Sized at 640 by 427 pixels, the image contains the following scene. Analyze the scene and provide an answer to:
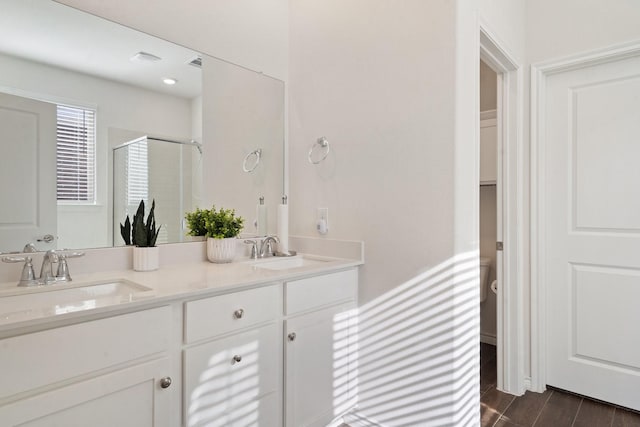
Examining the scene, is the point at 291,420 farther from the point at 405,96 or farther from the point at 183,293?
the point at 405,96

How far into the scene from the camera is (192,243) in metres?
1.88

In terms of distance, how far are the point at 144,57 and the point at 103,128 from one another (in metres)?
0.41

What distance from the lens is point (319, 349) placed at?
173 centimetres

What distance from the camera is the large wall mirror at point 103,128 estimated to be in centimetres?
140

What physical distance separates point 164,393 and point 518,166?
2222 mm

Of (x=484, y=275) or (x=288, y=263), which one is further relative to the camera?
(x=484, y=275)

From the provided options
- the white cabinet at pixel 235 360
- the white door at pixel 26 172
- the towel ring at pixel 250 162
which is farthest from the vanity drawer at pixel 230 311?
the towel ring at pixel 250 162

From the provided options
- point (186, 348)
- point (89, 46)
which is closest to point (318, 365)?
point (186, 348)

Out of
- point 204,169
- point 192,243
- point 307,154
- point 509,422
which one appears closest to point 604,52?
point 307,154

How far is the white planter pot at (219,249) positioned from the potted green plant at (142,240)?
0.86 feet

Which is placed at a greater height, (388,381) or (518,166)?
(518,166)

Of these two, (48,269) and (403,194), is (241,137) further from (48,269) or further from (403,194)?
(48,269)

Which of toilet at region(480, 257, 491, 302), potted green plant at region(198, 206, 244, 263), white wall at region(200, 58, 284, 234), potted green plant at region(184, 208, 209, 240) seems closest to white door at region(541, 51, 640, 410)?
toilet at region(480, 257, 491, 302)

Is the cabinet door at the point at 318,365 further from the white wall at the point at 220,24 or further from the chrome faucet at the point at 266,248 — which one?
the white wall at the point at 220,24
